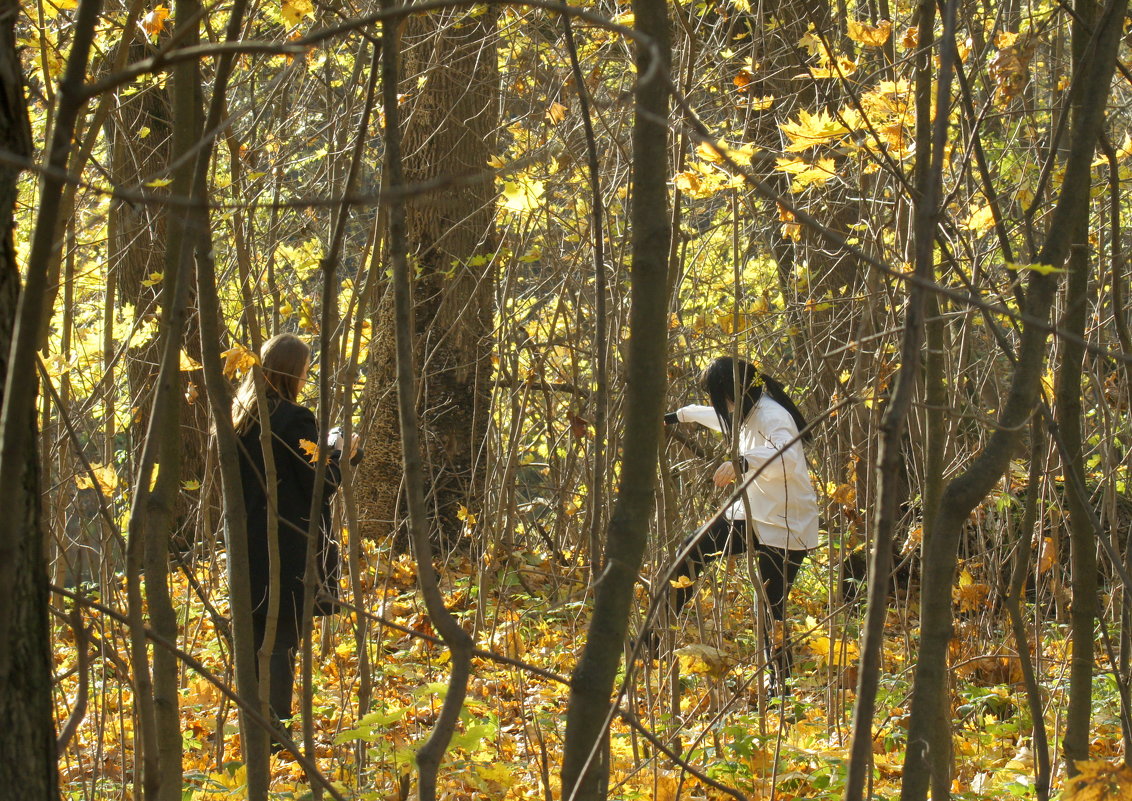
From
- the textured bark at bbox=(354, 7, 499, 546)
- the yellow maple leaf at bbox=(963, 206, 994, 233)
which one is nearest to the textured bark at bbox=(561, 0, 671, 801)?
the yellow maple leaf at bbox=(963, 206, 994, 233)

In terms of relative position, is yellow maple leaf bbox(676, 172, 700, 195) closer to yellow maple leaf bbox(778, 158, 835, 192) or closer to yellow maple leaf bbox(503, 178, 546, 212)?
yellow maple leaf bbox(778, 158, 835, 192)

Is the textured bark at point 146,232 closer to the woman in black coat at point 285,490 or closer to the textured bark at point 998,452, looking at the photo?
the woman in black coat at point 285,490

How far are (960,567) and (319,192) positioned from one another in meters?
2.82

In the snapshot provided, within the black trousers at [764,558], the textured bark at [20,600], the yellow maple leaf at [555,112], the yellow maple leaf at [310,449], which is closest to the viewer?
the textured bark at [20,600]

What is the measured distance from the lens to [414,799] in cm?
301

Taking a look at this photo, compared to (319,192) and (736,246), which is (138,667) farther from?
(319,192)

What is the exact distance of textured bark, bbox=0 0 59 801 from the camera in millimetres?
967

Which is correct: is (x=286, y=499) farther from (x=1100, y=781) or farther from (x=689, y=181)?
(x=1100, y=781)

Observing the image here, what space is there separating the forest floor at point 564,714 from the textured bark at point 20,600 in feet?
2.00

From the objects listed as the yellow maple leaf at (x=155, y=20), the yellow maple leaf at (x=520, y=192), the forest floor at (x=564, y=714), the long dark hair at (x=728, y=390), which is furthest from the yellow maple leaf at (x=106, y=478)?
the long dark hair at (x=728, y=390)

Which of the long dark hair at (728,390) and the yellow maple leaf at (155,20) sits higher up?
the yellow maple leaf at (155,20)

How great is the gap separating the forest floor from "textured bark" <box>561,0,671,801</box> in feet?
1.56

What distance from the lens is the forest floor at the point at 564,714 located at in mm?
2539

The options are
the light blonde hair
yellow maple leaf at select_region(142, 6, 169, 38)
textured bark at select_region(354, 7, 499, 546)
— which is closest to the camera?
yellow maple leaf at select_region(142, 6, 169, 38)
